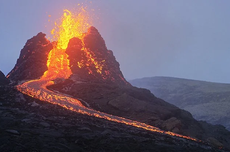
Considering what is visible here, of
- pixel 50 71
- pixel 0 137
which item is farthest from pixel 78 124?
pixel 50 71

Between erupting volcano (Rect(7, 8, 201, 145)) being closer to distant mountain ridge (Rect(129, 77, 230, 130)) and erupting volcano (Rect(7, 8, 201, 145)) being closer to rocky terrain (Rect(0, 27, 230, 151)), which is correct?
rocky terrain (Rect(0, 27, 230, 151))

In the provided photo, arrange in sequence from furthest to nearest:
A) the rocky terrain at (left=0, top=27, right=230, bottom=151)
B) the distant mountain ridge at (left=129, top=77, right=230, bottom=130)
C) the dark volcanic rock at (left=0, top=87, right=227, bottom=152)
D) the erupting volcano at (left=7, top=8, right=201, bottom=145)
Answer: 1. the distant mountain ridge at (left=129, top=77, right=230, bottom=130)
2. the erupting volcano at (left=7, top=8, right=201, bottom=145)
3. the rocky terrain at (left=0, top=27, right=230, bottom=151)
4. the dark volcanic rock at (left=0, top=87, right=227, bottom=152)

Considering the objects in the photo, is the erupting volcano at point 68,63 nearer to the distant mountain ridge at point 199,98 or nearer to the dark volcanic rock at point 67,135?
the dark volcanic rock at point 67,135

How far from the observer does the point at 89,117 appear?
24828 millimetres


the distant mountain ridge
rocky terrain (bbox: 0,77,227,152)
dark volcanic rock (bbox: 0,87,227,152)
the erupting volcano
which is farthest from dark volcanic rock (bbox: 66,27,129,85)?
the distant mountain ridge

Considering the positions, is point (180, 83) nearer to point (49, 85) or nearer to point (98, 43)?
point (98, 43)

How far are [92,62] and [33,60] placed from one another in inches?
533

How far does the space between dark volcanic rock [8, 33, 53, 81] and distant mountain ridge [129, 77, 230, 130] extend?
57010 mm

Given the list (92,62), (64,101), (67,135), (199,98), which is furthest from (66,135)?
(199,98)

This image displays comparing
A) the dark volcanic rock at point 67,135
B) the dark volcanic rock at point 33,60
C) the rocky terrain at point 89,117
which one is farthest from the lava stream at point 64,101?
the dark volcanic rock at point 33,60

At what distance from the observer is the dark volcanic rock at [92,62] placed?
4569 cm

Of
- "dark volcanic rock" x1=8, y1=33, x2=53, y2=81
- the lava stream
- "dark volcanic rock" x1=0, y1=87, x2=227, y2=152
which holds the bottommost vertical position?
"dark volcanic rock" x1=0, y1=87, x2=227, y2=152

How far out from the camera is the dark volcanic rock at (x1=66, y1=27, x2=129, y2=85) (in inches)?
1799

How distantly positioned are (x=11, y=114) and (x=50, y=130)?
570 cm
